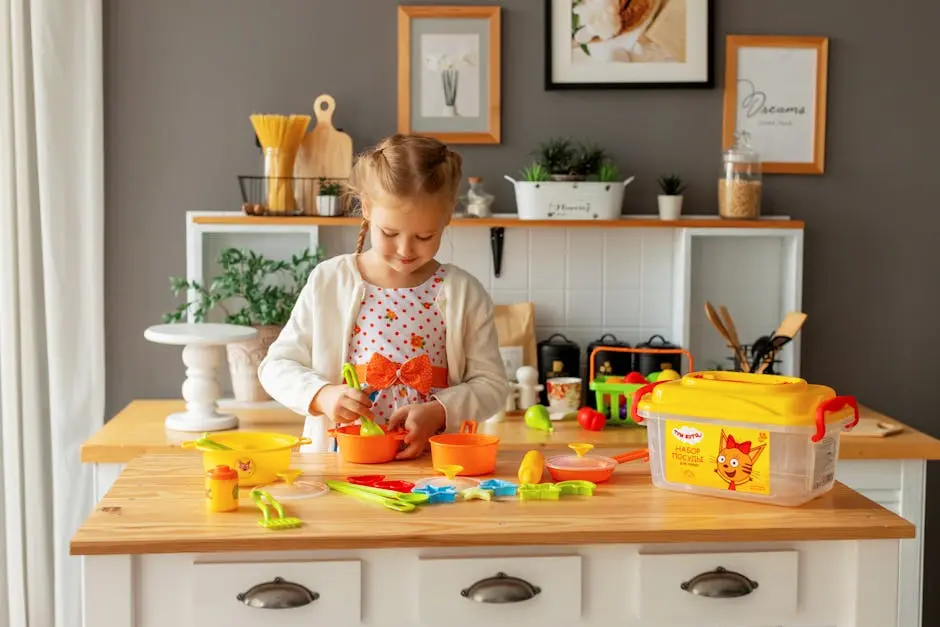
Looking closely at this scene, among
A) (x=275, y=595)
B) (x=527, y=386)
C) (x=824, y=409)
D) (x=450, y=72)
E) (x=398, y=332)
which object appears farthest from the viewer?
(x=450, y=72)

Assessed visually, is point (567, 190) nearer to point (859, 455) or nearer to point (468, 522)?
point (859, 455)

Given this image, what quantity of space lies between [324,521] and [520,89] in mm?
2006

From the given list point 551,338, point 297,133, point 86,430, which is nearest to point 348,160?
point 297,133

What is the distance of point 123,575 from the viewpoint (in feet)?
4.81

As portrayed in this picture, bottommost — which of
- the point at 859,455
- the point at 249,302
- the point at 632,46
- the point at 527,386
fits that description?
the point at 859,455

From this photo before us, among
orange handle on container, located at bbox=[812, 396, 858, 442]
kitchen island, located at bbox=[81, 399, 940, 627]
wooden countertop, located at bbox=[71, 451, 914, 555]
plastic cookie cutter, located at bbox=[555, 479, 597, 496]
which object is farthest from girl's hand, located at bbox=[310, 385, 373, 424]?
kitchen island, located at bbox=[81, 399, 940, 627]

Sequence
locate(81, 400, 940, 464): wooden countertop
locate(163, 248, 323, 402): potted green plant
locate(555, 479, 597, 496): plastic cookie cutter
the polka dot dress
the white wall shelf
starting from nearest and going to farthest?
locate(555, 479, 597, 496): plastic cookie cutter → the polka dot dress → locate(81, 400, 940, 464): wooden countertop → locate(163, 248, 323, 402): potted green plant → the white wall shelf

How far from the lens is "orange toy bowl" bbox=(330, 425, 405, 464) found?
72.9 inches

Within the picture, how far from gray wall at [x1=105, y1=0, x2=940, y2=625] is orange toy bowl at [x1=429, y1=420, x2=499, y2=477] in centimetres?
160

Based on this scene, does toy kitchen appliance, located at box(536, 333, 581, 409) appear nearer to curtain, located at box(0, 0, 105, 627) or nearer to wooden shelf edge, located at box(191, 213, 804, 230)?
wooden shelf edge, located at box(191, 213, 804, 230)

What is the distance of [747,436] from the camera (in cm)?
164

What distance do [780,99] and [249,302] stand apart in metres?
1.60

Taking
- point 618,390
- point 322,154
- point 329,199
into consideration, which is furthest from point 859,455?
point 322,154

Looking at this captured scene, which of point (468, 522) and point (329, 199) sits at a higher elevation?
point (329, 199)
